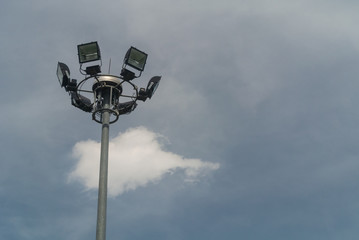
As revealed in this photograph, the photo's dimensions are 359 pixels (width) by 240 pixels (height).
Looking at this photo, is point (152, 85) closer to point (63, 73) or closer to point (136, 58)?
point (136, 58)

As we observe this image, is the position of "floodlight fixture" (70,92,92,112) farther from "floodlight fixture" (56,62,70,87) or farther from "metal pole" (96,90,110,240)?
"metal pole" (96,90,110,240)

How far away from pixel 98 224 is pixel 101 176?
1.47 metres

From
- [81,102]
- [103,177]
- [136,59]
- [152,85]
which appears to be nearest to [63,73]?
[81,102]

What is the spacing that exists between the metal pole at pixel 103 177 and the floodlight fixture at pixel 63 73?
1.40m

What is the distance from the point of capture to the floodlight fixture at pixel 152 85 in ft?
50.4

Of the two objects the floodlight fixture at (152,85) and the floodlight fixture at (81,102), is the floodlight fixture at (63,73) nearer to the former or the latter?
the floodlight fixture at (81,102)

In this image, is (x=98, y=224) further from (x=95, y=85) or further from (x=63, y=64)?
(x=63, y=64)

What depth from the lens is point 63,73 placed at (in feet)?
48.9

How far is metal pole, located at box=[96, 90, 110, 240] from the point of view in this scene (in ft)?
39.0

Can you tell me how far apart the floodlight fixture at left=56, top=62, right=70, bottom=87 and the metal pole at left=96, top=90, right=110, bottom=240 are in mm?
1396

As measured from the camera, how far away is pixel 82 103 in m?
14.9

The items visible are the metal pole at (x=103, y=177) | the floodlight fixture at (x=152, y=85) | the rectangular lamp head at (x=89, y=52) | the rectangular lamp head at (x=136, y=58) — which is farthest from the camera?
the floodlight fixture at (x=152, y=85)

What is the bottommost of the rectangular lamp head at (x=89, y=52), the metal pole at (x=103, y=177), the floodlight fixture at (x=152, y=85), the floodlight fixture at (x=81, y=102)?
the metal pole at (x=103, y=177)

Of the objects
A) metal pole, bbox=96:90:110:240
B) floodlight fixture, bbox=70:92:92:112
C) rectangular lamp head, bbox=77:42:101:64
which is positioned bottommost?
metal pole, bbox=96:90:110:240
